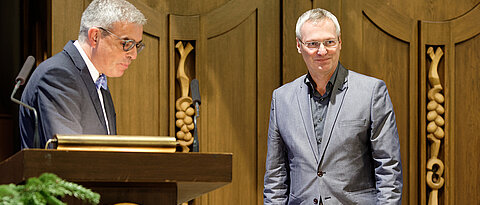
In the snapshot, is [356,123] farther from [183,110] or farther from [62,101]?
[62,101]

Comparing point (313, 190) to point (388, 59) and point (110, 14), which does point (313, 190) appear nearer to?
point (110, 14)

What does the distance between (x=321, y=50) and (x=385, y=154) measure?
23.2 inches

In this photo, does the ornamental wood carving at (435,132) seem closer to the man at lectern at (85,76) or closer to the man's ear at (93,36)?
the man at lectern at (85,76)

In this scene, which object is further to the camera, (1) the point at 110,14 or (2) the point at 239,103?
(2) the point at 239,103

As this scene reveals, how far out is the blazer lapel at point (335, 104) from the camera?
3.14m

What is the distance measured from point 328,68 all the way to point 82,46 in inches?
46.1

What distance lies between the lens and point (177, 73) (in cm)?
406

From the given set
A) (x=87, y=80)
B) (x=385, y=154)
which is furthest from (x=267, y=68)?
(x=87, y=80)

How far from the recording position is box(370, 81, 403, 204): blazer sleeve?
119 inches

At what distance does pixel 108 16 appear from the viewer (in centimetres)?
282

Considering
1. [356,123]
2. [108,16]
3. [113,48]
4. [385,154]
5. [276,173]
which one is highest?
[108,16]

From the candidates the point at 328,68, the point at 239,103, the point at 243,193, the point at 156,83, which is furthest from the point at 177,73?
the point at 328,68

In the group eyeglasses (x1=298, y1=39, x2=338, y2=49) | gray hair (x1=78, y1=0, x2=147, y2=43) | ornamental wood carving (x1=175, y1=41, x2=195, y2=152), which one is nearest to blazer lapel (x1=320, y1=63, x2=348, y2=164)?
eyeglasses (x1=298, y1=39, x2=338, y2=49)

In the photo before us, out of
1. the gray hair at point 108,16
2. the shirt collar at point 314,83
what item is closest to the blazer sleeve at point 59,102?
the gray hair at point 108,16
